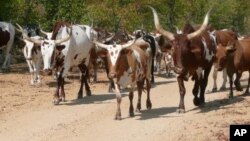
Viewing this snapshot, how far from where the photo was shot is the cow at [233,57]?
579 inches

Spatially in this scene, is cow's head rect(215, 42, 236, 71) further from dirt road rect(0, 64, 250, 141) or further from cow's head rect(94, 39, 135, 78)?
cow's head rect(94, 39, 135, 78)

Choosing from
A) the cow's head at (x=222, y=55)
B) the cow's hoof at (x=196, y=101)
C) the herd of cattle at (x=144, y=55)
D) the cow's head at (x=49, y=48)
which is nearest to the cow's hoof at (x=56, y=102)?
the herd of cattle at (x=144, y=55)

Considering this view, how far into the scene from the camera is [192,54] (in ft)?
42.0

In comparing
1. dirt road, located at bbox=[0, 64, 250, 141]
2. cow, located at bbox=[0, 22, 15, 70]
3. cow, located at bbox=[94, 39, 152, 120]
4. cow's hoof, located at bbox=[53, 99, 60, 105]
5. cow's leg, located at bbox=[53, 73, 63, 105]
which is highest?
cow, located at bbox=[0, 22, 15, 70]

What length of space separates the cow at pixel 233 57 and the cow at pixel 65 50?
14.0 feet

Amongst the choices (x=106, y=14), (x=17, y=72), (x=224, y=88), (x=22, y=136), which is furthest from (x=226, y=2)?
(x=22, y=136)

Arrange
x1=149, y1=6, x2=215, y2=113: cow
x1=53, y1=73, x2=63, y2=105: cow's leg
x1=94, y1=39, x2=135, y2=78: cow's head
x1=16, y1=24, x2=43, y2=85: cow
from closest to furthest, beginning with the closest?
x1=94, y1=39, x2=135, y2=78: cow's head
x1=149, y1=6, x2=215, y2=113: cow
x1=53, y1=73, x2=63, y2=105: cow's leg
x1=16, y1=24, x2=43, y2=85: cow

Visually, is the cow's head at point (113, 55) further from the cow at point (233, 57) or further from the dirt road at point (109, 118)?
the cow at point (233, 57)

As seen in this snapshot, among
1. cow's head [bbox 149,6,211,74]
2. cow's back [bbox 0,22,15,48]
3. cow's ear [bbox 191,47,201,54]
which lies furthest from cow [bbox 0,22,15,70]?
cow's ear [bbox 191,47,201,54]

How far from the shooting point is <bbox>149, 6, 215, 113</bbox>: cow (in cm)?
1245

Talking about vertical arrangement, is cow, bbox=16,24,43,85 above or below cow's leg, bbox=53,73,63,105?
above

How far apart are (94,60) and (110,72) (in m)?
8.65

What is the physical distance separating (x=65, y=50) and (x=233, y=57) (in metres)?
4.88

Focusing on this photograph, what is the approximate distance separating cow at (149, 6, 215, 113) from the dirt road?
0.65 m
